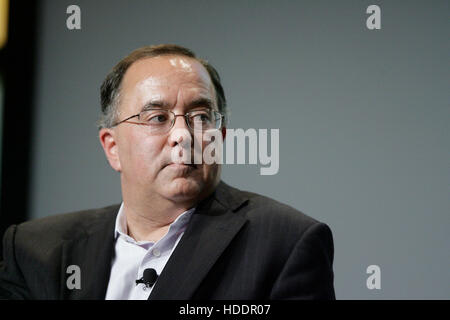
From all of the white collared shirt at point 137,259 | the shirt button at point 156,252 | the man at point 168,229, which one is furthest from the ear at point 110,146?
the shirt button at point 156,252

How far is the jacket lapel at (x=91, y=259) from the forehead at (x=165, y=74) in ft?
1.77

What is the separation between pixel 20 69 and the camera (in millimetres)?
2168

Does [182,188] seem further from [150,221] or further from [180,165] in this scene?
[150,221]

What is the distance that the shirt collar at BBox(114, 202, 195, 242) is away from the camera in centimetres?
172

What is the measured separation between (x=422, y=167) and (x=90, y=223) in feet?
4.37

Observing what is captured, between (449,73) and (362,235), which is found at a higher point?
(449,73)

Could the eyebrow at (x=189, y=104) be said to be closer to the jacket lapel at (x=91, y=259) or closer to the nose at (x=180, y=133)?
the nose at (x=180, y=133)

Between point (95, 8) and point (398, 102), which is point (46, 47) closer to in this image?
point (95, 8)

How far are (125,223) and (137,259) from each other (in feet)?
0.72

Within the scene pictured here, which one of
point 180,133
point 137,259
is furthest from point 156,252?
point 180,133

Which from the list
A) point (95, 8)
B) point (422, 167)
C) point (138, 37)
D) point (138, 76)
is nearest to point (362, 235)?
point (422, 167)

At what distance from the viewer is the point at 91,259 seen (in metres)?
1.71
